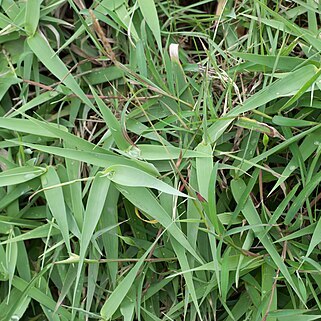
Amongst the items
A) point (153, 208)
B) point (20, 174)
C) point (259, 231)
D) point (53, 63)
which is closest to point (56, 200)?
point (20, 174)

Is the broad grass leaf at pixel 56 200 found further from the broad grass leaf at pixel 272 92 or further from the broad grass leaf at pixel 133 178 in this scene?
the broad grass leaf at pixel 272 92

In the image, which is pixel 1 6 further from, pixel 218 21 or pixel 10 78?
pixel 218 21

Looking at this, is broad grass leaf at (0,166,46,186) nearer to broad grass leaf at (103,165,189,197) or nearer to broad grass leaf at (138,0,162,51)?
broad grass leaf at (103,165,189,197)

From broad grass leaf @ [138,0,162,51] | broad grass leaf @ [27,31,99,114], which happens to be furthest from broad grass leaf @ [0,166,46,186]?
broad grass leaf @ [138,0,162,51]

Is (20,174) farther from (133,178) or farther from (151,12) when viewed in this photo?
(151,12)

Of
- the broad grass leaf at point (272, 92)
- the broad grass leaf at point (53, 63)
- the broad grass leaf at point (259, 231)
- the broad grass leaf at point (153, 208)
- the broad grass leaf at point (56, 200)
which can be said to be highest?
the broad grass leaf at point (53, 63)

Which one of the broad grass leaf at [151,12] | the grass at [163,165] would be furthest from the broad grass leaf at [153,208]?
the broad grass leaf at [151,12]

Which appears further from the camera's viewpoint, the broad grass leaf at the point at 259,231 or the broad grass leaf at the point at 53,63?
the broad grass leaf at the point at 53,63

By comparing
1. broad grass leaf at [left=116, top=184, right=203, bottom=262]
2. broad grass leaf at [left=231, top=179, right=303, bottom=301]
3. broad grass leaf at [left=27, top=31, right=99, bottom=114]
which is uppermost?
broad grass leaf at [left=27, top=31, right=99, bottom=114]
